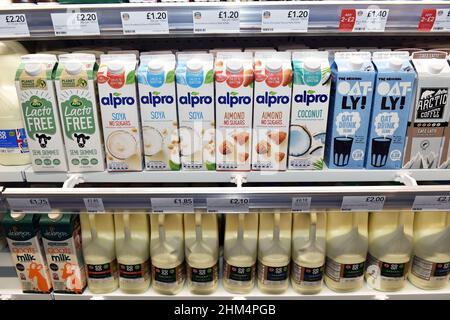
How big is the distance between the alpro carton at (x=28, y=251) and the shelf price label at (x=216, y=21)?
895mm

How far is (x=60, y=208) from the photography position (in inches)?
47.3

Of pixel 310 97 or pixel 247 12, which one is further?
pixel 310 97

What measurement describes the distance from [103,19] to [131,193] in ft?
1.74

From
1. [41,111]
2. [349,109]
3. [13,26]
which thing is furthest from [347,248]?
[13,26]

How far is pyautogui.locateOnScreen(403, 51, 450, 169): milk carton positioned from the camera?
1216 millimetres

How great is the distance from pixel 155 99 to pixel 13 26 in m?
0.47

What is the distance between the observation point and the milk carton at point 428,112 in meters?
1.22

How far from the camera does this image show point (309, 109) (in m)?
1.26

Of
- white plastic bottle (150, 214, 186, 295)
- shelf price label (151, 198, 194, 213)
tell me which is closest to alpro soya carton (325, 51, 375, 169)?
shelf price label (151, 198, 194, 213)

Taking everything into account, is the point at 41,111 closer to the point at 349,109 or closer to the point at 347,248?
the point at 349,109

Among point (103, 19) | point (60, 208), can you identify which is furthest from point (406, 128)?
point (60, 208)

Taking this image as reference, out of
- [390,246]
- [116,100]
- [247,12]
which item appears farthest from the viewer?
[390,246]
